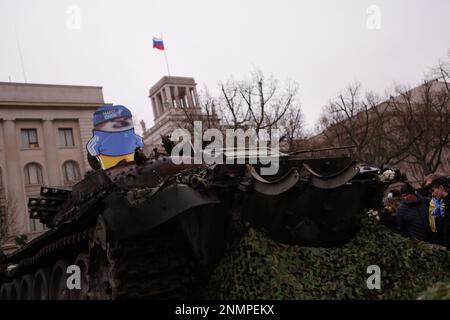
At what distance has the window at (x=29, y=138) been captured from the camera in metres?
32.7

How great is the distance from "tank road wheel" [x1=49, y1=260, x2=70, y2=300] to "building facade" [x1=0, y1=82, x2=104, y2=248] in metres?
24.0

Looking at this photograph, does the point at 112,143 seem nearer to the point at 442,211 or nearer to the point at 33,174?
the point at 442,211

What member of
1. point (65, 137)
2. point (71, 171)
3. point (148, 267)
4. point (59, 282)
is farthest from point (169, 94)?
point (148, 267)

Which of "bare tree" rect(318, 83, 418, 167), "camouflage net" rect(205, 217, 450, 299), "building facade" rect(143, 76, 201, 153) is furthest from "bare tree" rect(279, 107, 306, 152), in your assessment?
"camouflage net" rect(205, 217, 450, 299)

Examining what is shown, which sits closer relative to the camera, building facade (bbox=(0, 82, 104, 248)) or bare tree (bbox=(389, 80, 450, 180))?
bare tree (bbox=(389, 80, 450, 180))

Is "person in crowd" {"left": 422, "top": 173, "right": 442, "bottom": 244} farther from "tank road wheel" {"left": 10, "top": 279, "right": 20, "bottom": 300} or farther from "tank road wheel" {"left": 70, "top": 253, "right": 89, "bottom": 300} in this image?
"tank road wheel" {"left": 10, "top": 279, "right": 20, "bottom": 300}

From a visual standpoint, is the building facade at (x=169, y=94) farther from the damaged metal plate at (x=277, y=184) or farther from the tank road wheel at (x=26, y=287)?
the damaged metal plate at (x=277, y=184)

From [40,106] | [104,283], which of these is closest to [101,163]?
[104,283]

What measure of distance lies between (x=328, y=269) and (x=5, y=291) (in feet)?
28.9

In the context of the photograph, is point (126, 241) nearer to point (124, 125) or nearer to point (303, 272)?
point (303, 272)

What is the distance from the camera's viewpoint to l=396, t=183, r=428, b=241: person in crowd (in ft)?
22.7

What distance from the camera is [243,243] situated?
4.96m

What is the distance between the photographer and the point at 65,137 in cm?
3378
